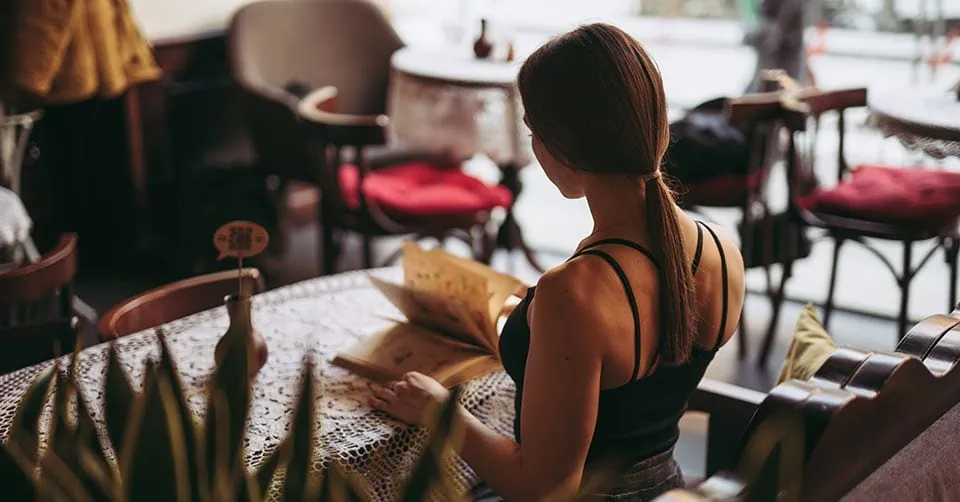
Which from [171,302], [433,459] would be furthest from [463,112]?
[433,459]

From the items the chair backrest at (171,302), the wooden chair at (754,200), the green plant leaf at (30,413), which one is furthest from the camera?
the wooden chair at (754,200)

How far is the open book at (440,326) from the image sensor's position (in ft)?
5.29

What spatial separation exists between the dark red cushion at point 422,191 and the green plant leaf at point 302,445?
9.56 ft

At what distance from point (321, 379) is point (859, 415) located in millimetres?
820

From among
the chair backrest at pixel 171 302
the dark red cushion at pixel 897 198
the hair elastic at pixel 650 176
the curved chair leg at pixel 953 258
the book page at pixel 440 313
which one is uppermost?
the hair elastic at pixel 650 176

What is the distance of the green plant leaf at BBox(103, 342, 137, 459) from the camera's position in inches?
27.5

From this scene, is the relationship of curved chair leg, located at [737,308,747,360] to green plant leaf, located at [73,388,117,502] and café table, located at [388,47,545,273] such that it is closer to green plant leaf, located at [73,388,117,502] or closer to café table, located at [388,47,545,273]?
café table, located at [388,47,545,273]

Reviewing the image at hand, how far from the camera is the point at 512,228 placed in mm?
4098

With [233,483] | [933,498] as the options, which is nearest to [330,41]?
[933,498]

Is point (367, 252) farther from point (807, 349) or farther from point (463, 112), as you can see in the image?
point (807, 349)

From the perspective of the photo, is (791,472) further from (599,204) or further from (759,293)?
(759,293)

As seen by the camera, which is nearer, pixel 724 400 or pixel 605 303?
pixel 605 303

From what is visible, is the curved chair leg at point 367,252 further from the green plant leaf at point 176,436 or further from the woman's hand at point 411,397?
the green plant leaf at point 176,436

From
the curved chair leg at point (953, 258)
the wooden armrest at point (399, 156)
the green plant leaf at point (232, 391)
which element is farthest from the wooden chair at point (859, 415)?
the wooden armrest at point (399, 156)
